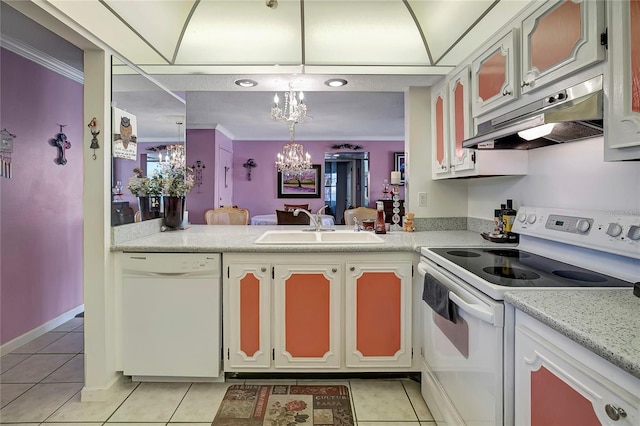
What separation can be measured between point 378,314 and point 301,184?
5.70m

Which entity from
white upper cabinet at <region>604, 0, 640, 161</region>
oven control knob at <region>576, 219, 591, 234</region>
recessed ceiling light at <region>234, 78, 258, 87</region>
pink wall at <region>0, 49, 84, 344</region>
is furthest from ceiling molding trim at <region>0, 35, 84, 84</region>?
oven control knob at <region>576, 219, 591, 234</region>

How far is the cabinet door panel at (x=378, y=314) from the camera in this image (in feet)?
6.81

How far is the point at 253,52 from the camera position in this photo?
2.35 m

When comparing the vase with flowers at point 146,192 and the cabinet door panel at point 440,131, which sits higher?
the cabinet door panel at point 440,131

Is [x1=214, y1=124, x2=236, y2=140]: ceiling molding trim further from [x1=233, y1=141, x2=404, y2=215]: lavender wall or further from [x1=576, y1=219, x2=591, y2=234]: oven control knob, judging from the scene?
[x1=576, y1=219, x2=591, y2=234]: oven control knob

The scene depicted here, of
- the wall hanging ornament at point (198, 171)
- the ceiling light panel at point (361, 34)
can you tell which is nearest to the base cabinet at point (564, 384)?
the ceiling light panel at point (361, 34)

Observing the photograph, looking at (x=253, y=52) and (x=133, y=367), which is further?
(x=253, y=52)

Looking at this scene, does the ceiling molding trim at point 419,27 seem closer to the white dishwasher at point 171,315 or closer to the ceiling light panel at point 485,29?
the ceiling light panel at point 485,29

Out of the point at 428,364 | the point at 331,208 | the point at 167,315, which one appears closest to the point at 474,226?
the point at 428,364

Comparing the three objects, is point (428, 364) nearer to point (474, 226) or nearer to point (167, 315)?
point (474, 226)

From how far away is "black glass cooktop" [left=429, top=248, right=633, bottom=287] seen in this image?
123cm

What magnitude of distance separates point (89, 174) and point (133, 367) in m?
1.18

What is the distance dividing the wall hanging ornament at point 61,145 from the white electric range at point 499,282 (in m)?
3.16

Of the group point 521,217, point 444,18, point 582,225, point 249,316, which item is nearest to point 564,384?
point 582,225
